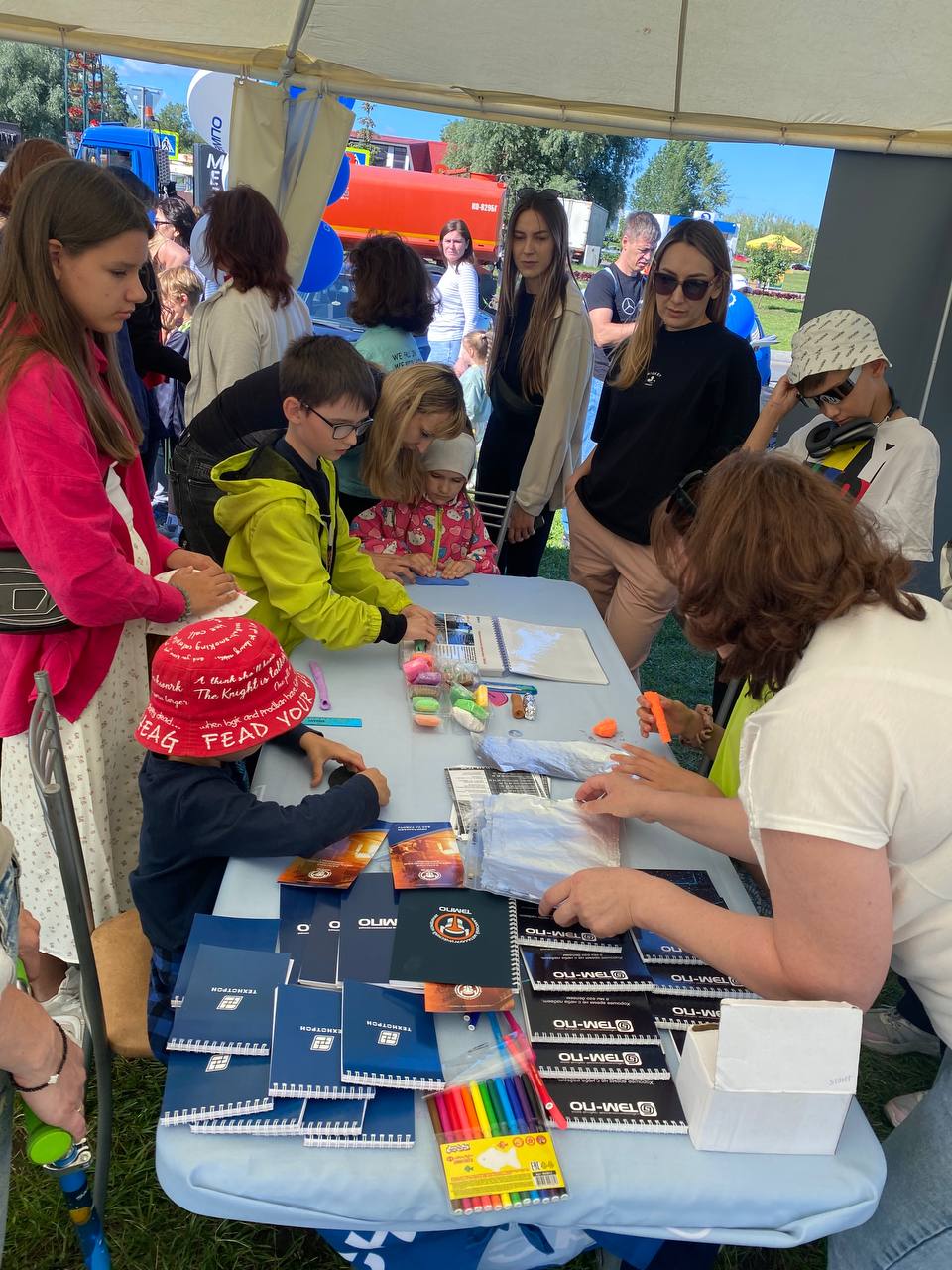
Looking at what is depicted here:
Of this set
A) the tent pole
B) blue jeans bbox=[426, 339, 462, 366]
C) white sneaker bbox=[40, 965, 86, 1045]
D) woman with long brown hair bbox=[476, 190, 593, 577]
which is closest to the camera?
white sneaker bbox=[40, 965, 86, 1045]

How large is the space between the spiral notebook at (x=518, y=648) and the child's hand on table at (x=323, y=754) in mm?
594

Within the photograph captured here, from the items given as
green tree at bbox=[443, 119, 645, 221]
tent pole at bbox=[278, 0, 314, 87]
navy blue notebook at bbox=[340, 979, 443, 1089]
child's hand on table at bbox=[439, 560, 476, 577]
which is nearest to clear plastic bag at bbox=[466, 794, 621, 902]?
navy blue notebook at bbox=[340, 979, 443, 1089]

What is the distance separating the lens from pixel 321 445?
2236 mm

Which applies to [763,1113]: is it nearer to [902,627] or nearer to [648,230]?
[902,627]

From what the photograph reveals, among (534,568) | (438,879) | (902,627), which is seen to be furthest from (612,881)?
(534,568)

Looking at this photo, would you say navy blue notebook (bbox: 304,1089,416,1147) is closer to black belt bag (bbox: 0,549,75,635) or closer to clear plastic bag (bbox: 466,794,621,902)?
clear plastic bag (bbox: 466,794,621,902)

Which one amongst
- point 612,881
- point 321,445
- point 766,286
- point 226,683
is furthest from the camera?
point 766,286

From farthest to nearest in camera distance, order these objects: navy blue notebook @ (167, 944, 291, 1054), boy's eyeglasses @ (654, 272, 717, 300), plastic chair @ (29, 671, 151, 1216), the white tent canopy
→ the white tent canopy → boy's eyeglasses @ (654, 272, 717, 300) → plastic chair @ (29, 671, 151, 1216) → navy blue notebook @ (167, 944, 291, 1054)

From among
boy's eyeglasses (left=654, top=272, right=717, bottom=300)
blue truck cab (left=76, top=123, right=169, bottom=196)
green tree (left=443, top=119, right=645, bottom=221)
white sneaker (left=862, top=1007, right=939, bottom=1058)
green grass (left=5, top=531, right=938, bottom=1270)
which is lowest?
white sneaker (left=862, top=1007, right=939, bottom=1058)

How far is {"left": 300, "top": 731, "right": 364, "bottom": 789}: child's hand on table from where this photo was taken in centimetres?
165

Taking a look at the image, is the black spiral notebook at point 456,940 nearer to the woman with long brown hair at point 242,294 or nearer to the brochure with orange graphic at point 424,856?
the brochure with orange graphic at point 424,856

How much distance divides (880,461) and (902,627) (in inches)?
61.2

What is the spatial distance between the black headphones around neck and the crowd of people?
0.01 metres

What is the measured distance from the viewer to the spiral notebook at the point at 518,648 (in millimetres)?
2264
